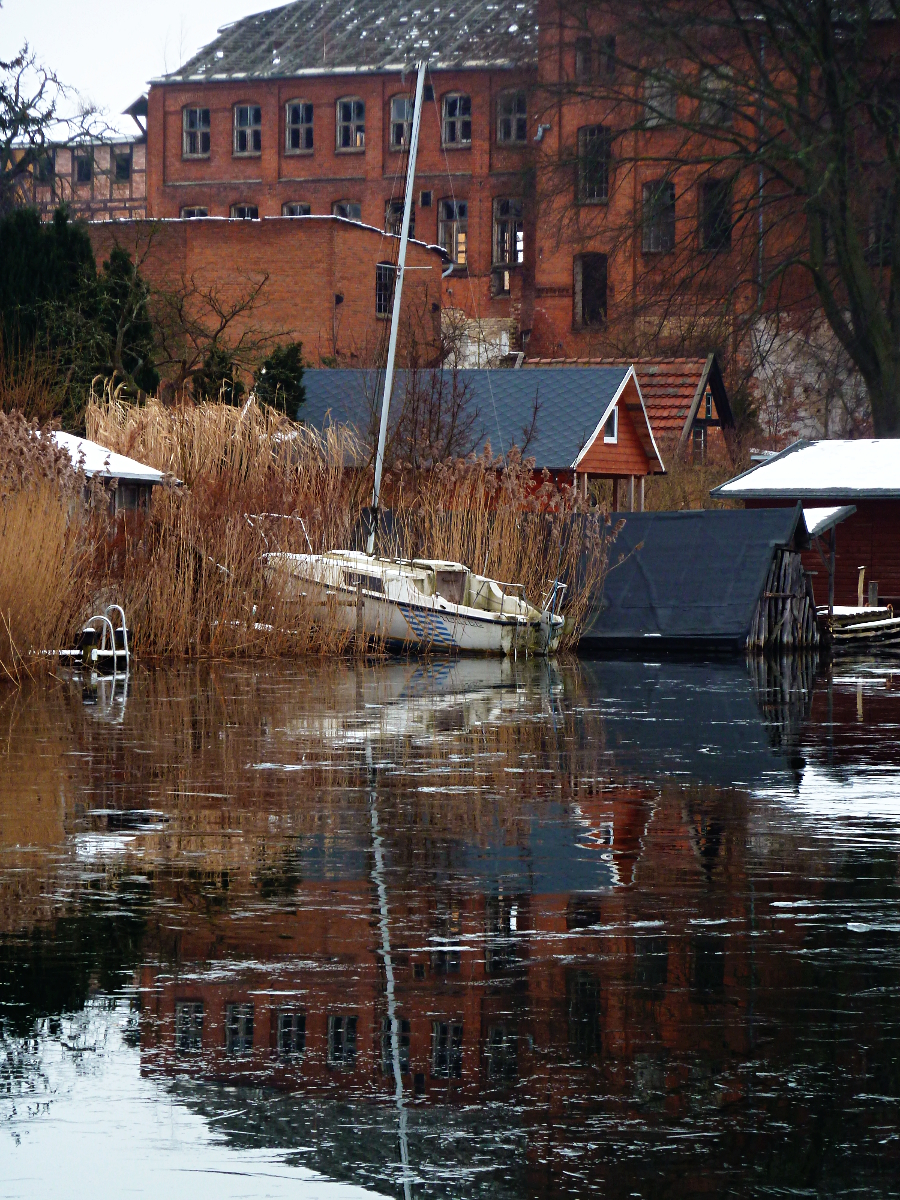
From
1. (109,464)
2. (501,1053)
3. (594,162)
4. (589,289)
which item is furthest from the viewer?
(589,289)

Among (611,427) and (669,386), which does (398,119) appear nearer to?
(669,386)

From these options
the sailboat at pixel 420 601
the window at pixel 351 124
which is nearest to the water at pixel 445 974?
the sailboat at pixel 420 601

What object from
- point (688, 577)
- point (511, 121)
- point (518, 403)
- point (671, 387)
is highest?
point (511, 121)

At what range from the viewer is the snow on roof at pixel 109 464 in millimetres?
23547

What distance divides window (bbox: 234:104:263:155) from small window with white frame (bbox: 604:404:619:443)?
35.2 meters

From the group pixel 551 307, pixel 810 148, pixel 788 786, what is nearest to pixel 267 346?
pixel 551 307

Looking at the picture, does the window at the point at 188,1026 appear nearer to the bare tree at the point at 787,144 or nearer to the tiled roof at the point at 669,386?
the bare tree at the point at 787,144

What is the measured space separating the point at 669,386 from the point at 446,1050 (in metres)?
46.7

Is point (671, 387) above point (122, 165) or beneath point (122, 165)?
beneath

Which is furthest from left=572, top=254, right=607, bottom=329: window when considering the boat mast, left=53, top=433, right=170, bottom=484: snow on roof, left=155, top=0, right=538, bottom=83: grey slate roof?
left=53, top=433, right=170, bottom=484: snow on roof

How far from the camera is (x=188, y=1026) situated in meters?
5.99

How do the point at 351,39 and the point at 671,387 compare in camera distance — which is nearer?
the point at 671,387

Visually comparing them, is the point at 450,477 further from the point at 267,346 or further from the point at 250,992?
the point at 267,346

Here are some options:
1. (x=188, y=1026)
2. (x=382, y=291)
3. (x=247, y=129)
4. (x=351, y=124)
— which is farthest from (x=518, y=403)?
(x=247, y=129)
